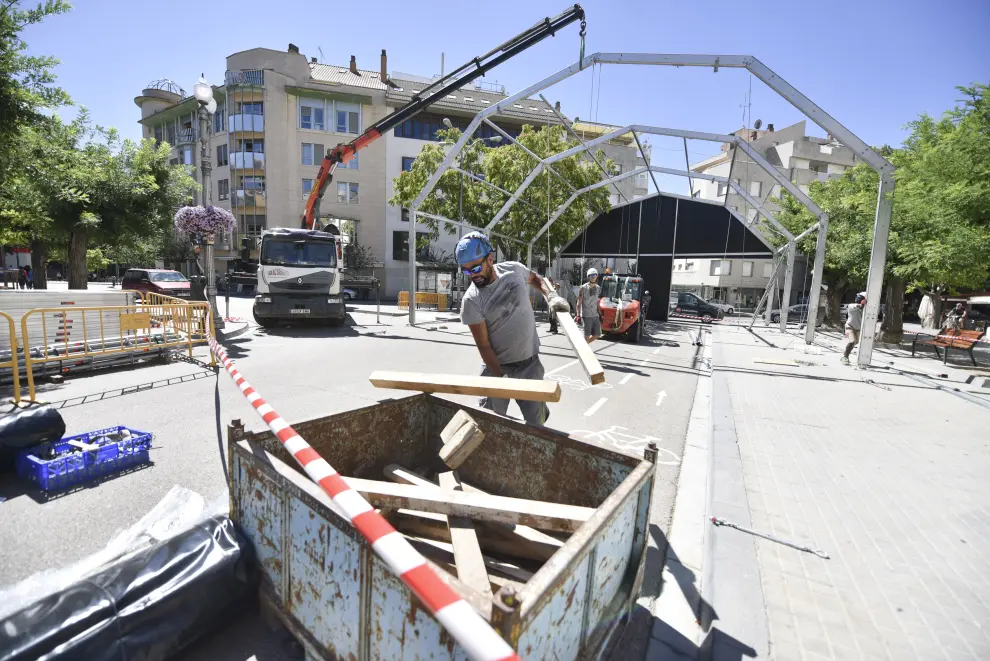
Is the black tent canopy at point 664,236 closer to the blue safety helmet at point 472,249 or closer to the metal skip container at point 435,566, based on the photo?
the blue safety helmet at point 472,249

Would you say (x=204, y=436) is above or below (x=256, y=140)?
below

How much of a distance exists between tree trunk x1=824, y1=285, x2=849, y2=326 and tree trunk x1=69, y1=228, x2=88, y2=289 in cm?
3225

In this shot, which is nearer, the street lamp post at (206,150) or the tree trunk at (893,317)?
the street lamp post at (206,150)

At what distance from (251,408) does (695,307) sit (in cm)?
2794

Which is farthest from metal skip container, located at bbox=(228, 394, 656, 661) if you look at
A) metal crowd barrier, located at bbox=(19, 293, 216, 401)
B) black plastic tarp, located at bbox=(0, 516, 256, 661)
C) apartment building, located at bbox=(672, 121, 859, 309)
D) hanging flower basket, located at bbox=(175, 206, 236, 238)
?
apartment building, located at bbox=(672, 121, 859, 309)

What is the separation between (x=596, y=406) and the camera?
22.6 feet

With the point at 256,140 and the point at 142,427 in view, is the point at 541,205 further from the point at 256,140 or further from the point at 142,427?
the point at 256,140

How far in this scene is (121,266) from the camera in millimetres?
49094

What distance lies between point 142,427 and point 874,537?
698cm

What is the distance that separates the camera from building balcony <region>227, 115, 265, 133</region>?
34312mm

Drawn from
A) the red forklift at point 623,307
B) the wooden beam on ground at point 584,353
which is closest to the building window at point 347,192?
the red forklift at point 623,307

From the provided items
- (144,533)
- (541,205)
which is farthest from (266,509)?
(541,205)

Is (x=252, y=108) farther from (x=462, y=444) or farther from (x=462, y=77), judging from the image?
(x=462, y=444)

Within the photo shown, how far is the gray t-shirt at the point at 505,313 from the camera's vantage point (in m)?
3.76
